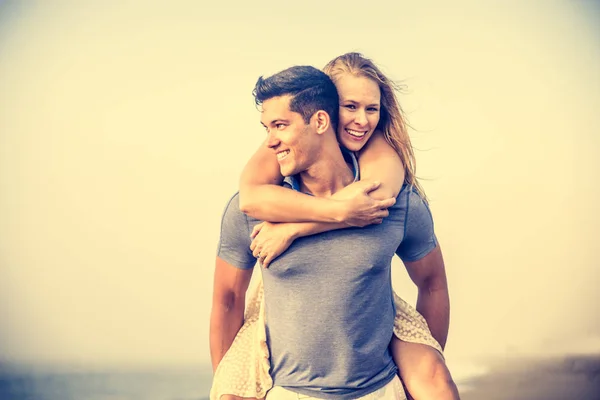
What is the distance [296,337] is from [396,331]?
0.94ft

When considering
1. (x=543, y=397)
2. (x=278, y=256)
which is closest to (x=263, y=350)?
(x=278, y=256)

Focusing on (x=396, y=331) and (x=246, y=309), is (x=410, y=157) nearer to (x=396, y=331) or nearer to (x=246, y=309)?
(x=396, y=331)

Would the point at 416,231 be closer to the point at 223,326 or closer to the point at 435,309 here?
the point at 435,309

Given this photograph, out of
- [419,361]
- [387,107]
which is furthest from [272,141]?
[419,361]

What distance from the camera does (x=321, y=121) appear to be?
1.94m

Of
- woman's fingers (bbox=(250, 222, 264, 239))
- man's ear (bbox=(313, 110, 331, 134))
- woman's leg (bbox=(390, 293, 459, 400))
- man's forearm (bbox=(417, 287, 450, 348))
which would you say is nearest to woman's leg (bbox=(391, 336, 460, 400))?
woman's leg (bbox=(390, 293, 459, 400))

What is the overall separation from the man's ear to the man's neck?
1.7 inches

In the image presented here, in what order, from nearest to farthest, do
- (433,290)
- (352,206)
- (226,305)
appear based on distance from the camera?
(352,206), (226,305), (433,290)

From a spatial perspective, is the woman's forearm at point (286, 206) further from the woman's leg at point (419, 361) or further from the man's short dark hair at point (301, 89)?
the woman's leg at point (419, 361)

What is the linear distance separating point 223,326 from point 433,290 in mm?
556

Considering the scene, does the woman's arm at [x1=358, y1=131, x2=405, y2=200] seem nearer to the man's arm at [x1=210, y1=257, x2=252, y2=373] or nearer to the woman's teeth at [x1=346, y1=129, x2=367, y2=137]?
the woman's teeth at [x1=346, y1=129, x2=367, y2=137]

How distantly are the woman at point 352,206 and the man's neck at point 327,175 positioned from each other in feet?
0.16

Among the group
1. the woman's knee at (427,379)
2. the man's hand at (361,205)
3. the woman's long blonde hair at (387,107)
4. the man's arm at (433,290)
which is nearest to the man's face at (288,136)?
the man's hand at (361,205)

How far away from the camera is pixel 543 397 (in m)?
3.64
